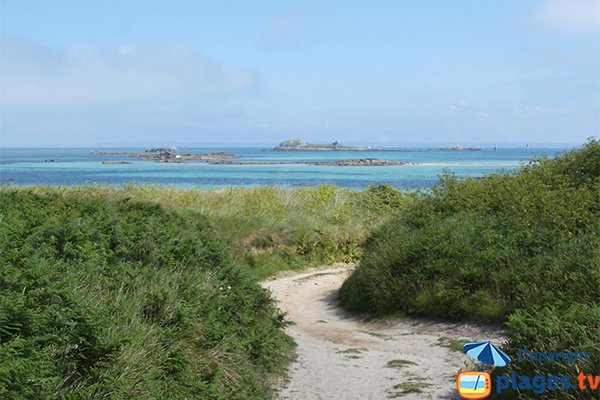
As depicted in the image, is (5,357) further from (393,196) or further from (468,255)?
(393,196)

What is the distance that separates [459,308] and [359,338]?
176 cm

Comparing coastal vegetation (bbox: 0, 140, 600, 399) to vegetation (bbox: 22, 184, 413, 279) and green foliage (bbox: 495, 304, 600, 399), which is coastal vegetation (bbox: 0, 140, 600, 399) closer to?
green foliage (bbox: 495, 304, 600, 399)

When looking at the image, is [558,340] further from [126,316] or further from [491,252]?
[491,252]

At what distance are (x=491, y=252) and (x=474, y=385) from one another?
619cm

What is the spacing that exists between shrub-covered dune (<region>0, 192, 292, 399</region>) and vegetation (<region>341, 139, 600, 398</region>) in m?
3.14

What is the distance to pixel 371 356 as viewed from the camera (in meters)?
9.36

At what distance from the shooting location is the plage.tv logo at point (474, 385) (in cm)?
559

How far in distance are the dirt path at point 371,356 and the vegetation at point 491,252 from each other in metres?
0.50

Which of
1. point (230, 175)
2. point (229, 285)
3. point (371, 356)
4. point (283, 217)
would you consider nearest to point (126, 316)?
point (229, 285)

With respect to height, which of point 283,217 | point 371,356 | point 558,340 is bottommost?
point 371,356

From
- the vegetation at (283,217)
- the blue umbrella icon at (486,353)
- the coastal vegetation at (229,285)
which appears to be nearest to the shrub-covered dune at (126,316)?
the coastal vegetation at (229,285)

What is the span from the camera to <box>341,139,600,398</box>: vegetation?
1027cm

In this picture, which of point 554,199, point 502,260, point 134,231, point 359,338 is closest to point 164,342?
point 134,231

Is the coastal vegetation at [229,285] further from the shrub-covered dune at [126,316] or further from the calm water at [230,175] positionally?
the calm water at [230,175]
